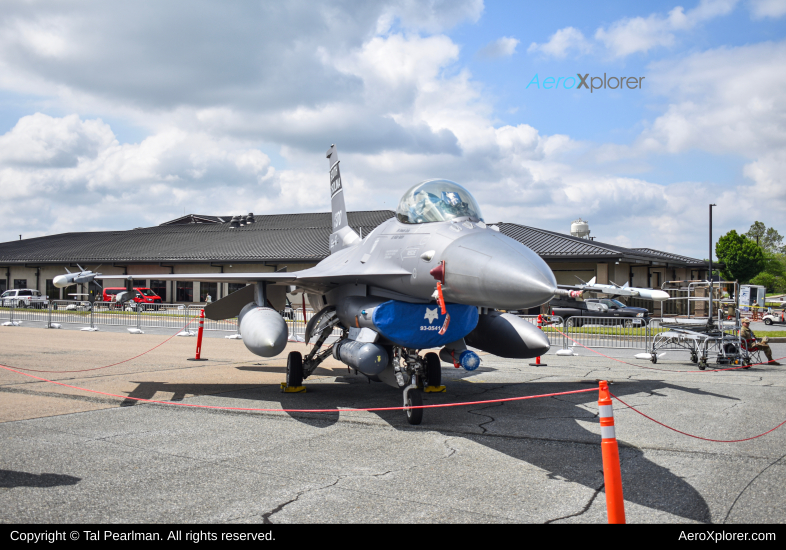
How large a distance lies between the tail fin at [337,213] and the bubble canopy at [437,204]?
12.1 ft

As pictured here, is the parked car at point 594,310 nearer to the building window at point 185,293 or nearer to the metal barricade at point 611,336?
the metal barricade at point 611,336

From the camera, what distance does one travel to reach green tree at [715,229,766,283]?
221ft

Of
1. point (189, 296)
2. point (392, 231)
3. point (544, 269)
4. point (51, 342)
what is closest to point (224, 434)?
point (392, 231)

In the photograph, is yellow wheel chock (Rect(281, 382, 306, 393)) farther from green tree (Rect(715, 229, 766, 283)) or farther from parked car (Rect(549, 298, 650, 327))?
green tree (Rect(715, 229, 766, 283))

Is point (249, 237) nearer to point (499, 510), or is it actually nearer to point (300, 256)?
point (300, 256)

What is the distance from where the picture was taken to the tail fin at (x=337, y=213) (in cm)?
1183

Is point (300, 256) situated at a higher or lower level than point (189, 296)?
higher

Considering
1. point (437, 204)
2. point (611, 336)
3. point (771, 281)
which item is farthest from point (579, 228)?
point (771, 281)

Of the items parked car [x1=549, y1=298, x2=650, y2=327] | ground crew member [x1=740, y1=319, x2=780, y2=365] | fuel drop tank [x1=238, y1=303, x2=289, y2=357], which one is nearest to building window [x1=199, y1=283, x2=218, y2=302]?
parked car [x1=549, y1=298, x2=650, y2=327]

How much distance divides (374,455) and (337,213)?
817cm

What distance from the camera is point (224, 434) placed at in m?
6.69

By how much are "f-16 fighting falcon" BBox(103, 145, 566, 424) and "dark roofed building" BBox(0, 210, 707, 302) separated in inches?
978

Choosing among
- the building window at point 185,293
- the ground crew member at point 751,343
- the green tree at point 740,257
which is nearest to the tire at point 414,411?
the ground crew member at point 751,343
